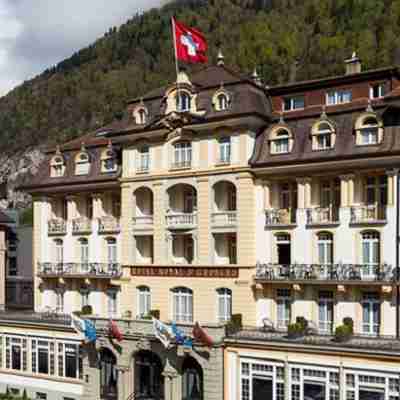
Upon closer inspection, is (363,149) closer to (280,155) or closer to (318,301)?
(280,155)

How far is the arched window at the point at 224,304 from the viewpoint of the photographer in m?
40.1

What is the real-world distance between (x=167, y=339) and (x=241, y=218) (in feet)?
27.5

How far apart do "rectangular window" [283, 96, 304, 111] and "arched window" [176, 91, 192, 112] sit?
6.15 meters

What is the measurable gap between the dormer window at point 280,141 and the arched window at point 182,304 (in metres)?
10.5

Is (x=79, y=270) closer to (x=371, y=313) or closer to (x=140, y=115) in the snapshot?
(x=140, y=115)

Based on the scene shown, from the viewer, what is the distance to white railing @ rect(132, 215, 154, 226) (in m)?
43.5

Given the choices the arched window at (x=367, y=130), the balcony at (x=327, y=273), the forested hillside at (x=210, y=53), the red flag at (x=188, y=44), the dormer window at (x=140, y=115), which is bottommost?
the balcony at (x=327, y=273)

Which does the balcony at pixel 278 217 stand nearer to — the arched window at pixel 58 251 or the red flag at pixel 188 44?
the red flag at pixel 188 44

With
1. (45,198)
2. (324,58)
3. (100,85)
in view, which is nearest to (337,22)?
(324,58)

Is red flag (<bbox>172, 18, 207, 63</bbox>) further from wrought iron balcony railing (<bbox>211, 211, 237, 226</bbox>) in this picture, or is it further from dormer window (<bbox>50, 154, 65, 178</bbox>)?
dormer window (<bbox>50, 154, 65, 178</bbox>)

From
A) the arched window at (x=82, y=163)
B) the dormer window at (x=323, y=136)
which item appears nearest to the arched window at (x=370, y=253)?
the dormer window at (x=323, y=136)

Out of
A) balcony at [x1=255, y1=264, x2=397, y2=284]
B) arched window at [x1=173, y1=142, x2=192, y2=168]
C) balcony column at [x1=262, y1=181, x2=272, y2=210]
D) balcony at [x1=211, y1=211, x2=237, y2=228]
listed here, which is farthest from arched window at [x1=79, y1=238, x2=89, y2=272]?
balcony column at [x1=262, y1=181, x2=272, y2=210]

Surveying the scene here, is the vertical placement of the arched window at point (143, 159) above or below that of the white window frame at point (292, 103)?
below

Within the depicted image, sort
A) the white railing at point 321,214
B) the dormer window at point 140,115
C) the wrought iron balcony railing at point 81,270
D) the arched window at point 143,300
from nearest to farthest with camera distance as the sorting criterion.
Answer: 1. the white railing at point 321,214
2. the dormer window at point 140,115
3. the arched window at point 143,300
4. the wrought iron balcony railing at point 81,270
